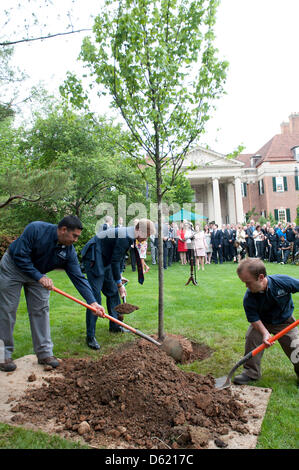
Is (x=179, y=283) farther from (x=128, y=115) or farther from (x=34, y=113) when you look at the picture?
(x=34, y=113)

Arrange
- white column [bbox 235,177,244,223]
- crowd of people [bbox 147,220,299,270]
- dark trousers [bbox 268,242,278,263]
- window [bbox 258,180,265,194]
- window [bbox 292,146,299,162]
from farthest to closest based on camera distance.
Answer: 1. window [bbox 258,180,265,194]
2. white column [bbox 235,177,244,223]
3. window [bbox 292,146,299,162]
4. dark trousers [bbox 268,242,278,263]
5. crowd of people [bbox 147,220,299,270]

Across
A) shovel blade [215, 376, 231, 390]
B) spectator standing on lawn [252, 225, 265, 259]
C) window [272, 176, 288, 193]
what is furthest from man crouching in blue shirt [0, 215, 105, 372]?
window [272, 176, 288, 193]

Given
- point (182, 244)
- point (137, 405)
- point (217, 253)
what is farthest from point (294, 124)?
point (137, 405)

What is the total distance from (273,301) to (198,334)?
193 cm

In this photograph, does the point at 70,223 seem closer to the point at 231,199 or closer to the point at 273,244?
the point at 273,244

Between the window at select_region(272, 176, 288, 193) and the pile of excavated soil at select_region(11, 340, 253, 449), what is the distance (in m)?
40.2

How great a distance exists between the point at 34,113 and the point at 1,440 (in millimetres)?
16286

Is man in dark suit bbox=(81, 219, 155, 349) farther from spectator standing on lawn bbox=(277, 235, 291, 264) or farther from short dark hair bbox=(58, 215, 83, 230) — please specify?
spectator standing on lawn bbox=(277, 235, 291, 264)

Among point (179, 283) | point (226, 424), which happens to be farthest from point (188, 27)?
point (179, 283)

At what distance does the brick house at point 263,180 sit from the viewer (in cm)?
4044

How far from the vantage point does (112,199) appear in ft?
Answer: 56.0

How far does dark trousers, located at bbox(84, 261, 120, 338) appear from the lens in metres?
4.98

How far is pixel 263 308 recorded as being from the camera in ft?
12.4

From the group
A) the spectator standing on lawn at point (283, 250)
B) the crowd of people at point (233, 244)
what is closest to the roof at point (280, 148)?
the crowd of people at point (233, 244)
